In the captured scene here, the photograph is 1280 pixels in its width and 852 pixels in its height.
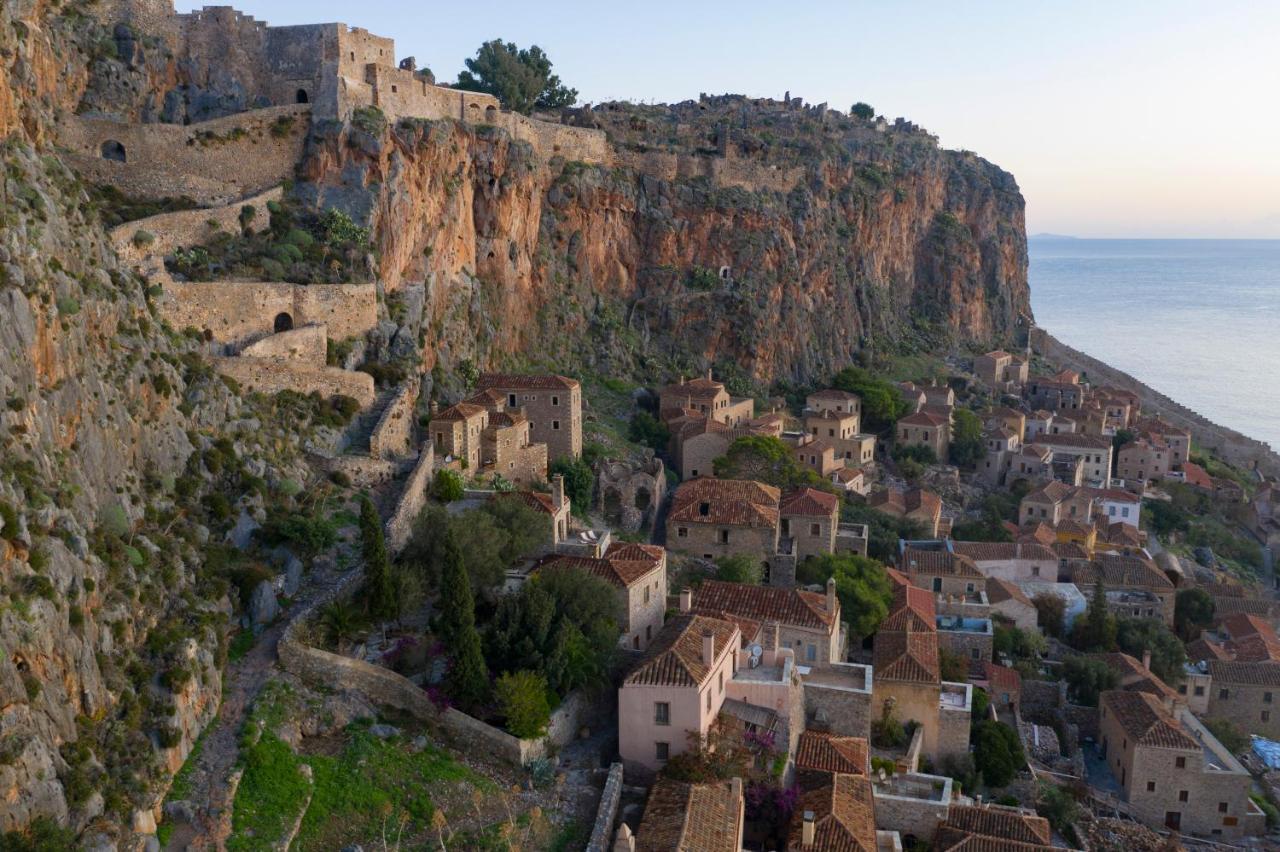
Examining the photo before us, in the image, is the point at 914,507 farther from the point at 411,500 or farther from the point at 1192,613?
the point at 411,500

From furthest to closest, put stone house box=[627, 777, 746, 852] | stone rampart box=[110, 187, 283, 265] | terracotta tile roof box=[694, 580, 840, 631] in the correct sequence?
stone rampart box=[110, 187, 283, 265], terracotta tile roof box=[694, 580, 840, 631], stone house box=[627, 777, 746, 852]

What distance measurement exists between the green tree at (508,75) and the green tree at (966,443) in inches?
1315

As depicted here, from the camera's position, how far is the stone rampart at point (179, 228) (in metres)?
29.6

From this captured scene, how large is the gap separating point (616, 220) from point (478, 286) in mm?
15314

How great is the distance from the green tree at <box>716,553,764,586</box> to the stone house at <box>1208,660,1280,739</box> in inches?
658

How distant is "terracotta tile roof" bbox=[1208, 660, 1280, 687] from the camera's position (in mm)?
35250

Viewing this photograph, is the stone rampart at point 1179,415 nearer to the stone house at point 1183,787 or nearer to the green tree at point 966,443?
the green tree at point 966,443

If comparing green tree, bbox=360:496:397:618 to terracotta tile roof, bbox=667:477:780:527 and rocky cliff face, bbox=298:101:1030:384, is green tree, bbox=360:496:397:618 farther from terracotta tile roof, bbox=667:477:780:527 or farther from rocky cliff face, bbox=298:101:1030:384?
rocky cliff face, bbox=298:101:1030:384

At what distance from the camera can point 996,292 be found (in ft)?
337

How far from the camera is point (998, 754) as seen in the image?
27.3 metres

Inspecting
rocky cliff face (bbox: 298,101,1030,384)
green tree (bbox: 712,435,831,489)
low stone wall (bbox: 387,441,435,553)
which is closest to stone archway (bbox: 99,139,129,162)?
rocky cliff face (bbox: 298,101,1030,384)

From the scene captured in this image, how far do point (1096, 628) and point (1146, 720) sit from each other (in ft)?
27.1

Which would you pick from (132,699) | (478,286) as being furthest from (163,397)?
(478,286)

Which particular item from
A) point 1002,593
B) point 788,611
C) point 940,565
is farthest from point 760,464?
point 788,611
